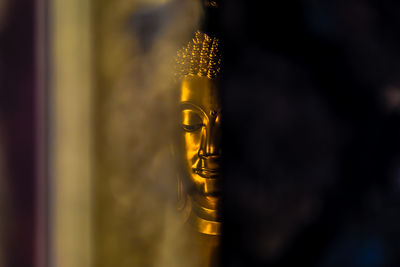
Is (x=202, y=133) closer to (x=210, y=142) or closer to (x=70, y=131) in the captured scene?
(x=210, y=142)

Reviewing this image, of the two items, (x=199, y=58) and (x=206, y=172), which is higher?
(x=199, y=58)

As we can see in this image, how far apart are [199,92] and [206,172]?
91 millimetres

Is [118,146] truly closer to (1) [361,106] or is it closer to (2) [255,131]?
(2) [255,131]

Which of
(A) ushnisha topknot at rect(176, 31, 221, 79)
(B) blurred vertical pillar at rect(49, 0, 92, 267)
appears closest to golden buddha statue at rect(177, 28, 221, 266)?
(A) ushnisha topknot at rect(176, 31, 221, 79)

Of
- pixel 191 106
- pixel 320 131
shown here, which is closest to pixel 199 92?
pixel 191 106

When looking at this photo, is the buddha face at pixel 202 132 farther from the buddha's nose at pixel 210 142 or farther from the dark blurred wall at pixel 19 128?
the dark blurred wall at pixel 19 128

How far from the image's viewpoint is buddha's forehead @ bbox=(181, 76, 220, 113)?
0.38 meters

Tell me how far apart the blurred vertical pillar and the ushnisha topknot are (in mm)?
A: 102

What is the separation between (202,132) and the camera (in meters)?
0.39

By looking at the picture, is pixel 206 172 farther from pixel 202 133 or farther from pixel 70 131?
pixel 70 131

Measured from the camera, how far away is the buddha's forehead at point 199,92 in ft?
1.26

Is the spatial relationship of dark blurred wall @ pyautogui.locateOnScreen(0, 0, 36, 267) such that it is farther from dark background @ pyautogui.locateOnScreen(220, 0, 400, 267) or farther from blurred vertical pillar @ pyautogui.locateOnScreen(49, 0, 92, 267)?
dark background @ pyautogui.locateOnScreen(220, 0, 400, 267)

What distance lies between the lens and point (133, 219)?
0.36 m

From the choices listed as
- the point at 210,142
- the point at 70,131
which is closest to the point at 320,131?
the point at 210,142
